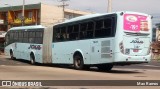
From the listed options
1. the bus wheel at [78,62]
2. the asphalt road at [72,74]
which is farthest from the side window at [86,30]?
the asphalt road at [72,74]

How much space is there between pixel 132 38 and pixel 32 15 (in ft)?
177

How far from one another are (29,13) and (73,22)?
169ft

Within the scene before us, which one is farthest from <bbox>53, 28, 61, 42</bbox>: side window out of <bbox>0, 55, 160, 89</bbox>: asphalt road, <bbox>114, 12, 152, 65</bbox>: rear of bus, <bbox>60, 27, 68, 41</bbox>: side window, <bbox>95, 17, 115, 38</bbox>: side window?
<bbox>114, 12, 152, 65</bbox>: rear of bus

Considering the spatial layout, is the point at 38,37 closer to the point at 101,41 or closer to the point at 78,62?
the point at 78,62

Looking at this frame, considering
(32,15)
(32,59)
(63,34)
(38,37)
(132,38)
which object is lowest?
(32,59)

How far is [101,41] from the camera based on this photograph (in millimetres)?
22156

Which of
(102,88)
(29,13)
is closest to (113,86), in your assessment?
(102,88)

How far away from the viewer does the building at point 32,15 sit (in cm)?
7331

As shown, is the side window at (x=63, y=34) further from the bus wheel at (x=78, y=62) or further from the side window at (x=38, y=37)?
the side window at (x=38, y=37)

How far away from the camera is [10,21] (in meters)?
77.2

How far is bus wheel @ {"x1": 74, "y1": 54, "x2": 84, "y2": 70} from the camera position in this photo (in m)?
24.2

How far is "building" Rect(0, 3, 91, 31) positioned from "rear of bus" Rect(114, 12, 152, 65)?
167 ft

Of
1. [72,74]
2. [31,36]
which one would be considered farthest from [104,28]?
[31,36]

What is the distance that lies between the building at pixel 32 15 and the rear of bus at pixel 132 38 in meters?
50.8
